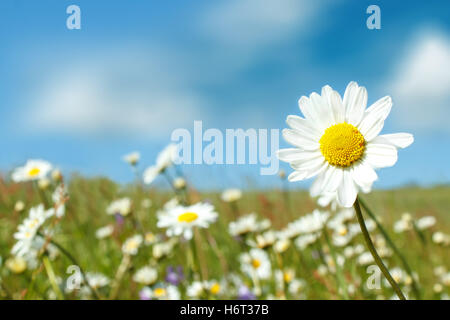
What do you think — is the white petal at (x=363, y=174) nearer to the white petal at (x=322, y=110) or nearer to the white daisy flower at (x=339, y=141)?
the white daisy flower at (x=339, y=141)

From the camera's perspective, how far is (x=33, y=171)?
7.37 feet

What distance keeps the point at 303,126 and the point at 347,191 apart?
16 centimetres

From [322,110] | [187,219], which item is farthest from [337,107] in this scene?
[187,219]

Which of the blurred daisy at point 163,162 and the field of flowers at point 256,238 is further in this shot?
the blurred daisy at point 163,162

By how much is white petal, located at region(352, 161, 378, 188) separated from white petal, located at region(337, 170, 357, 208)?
1cm

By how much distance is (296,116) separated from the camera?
90 cm

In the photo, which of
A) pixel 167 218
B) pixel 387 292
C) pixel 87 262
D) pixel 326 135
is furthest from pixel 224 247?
pixel 326 135

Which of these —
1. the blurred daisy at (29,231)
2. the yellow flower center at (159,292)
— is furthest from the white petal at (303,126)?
the yellow flower center at (159,292)

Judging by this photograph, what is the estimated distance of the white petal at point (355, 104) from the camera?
2.92 feet

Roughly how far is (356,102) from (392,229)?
3060 mm

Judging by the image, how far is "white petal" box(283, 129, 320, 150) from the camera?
0.90m

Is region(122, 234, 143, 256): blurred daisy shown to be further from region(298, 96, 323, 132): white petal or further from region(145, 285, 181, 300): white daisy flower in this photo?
region(298, 96, 323, 132): white petal

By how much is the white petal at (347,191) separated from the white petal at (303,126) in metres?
0.10
